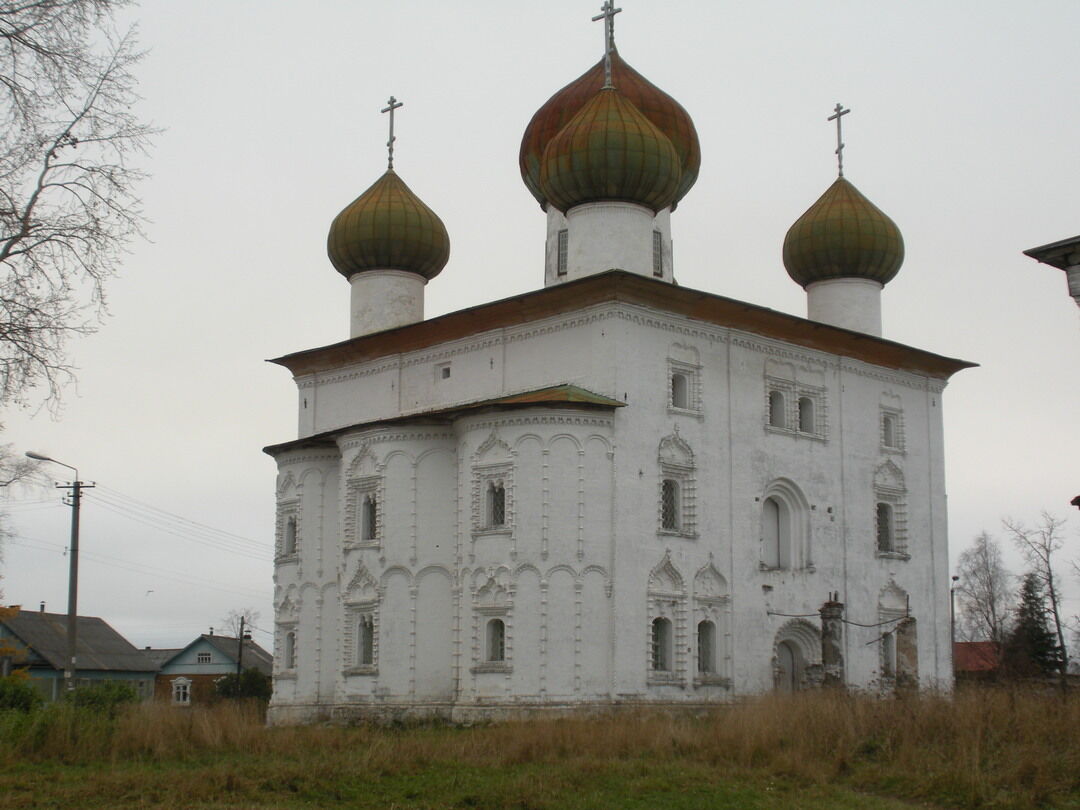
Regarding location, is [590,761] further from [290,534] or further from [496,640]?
[290,534]

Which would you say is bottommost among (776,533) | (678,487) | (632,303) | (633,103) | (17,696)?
(17,696)

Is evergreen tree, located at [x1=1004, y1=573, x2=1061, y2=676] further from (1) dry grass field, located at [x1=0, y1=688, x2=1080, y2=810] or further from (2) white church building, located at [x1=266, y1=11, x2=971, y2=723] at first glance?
(1) dry grass field, located at [x1=0, y1=688, x2=1080, y2=810]

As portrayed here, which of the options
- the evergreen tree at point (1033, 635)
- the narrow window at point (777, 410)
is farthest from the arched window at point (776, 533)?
the evergreen tree at point (1033, 635)

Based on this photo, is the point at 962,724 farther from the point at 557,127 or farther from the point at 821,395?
the point at 557,127

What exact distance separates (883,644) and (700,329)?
755 centimetres

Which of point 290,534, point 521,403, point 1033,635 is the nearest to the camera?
point 521,403

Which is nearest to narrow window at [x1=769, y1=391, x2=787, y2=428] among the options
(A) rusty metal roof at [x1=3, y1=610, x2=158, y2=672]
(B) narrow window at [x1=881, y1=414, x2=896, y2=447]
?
(B) narrow window at [x1=881, y1=414, x2=896, y2=447]

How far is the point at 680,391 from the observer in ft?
82.7

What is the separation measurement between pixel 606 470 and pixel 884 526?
25.7 ft

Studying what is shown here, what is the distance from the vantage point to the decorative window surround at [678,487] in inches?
963

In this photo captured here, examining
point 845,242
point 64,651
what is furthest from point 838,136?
point 64,651

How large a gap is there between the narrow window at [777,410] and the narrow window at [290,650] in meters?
10.1

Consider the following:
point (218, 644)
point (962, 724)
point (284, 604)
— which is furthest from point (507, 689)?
point (218, 644)

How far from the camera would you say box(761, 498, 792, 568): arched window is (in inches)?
1039
